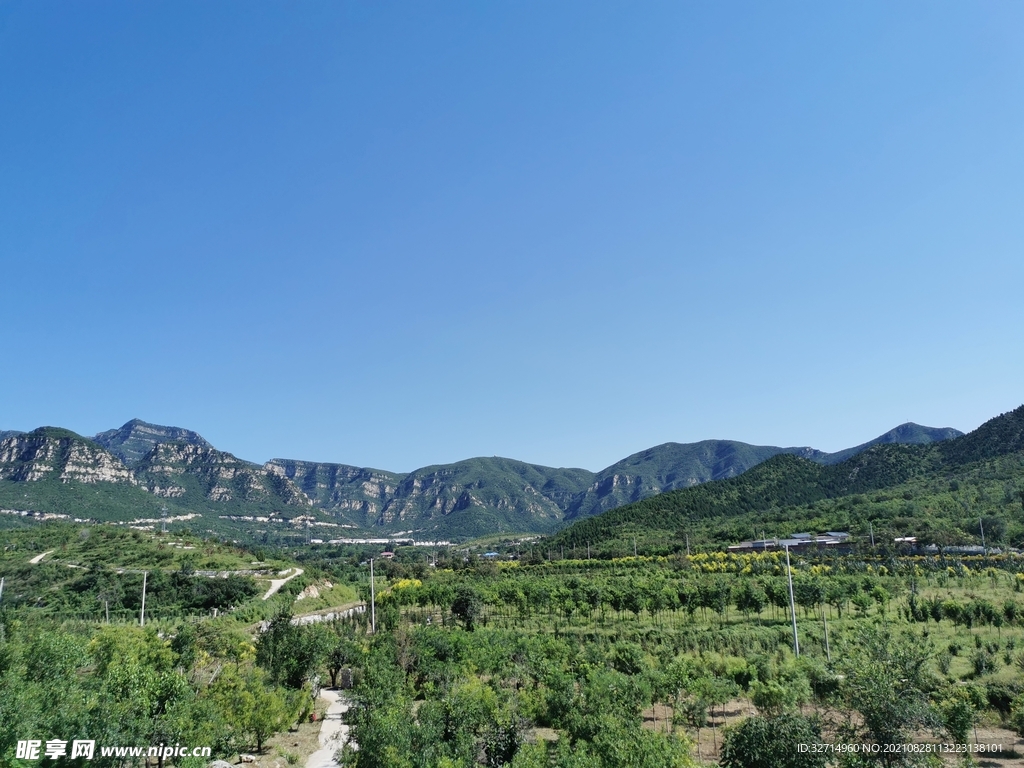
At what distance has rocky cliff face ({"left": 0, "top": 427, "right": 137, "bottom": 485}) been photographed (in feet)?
544

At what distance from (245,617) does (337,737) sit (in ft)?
109

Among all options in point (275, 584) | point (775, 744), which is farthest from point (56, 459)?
point (775, 744)

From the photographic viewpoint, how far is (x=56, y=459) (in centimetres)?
17138

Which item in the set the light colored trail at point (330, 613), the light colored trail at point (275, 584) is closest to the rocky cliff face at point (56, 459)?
the light colored trail at point (275, 584)

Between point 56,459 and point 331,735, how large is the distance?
7705 inches

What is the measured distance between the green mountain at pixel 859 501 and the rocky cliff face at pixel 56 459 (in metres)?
143

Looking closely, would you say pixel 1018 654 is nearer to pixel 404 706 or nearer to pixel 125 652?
pixel 404 706

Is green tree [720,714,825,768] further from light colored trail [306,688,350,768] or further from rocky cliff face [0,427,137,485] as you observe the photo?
rocky cliff face [0,427,137,485]

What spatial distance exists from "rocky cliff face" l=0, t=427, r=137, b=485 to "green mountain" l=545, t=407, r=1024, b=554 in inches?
5617

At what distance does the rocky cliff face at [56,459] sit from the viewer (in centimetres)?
16575

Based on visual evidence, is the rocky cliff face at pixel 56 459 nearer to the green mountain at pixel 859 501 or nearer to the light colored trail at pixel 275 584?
the light colored trail at pixel 275 584

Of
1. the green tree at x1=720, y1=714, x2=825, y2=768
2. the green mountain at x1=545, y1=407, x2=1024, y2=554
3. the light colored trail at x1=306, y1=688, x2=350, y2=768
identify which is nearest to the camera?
the green tree at x1=720, y1=714, x2=825, y2=768

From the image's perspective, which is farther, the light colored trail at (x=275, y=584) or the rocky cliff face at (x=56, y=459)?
the rocky cliff face at (x=56, y=459)

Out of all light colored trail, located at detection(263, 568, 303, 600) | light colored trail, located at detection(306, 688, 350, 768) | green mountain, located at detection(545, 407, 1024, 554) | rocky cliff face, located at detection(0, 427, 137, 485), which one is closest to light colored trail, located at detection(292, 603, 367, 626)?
light colored trail, located at detection(263, 568, 303, 600)
